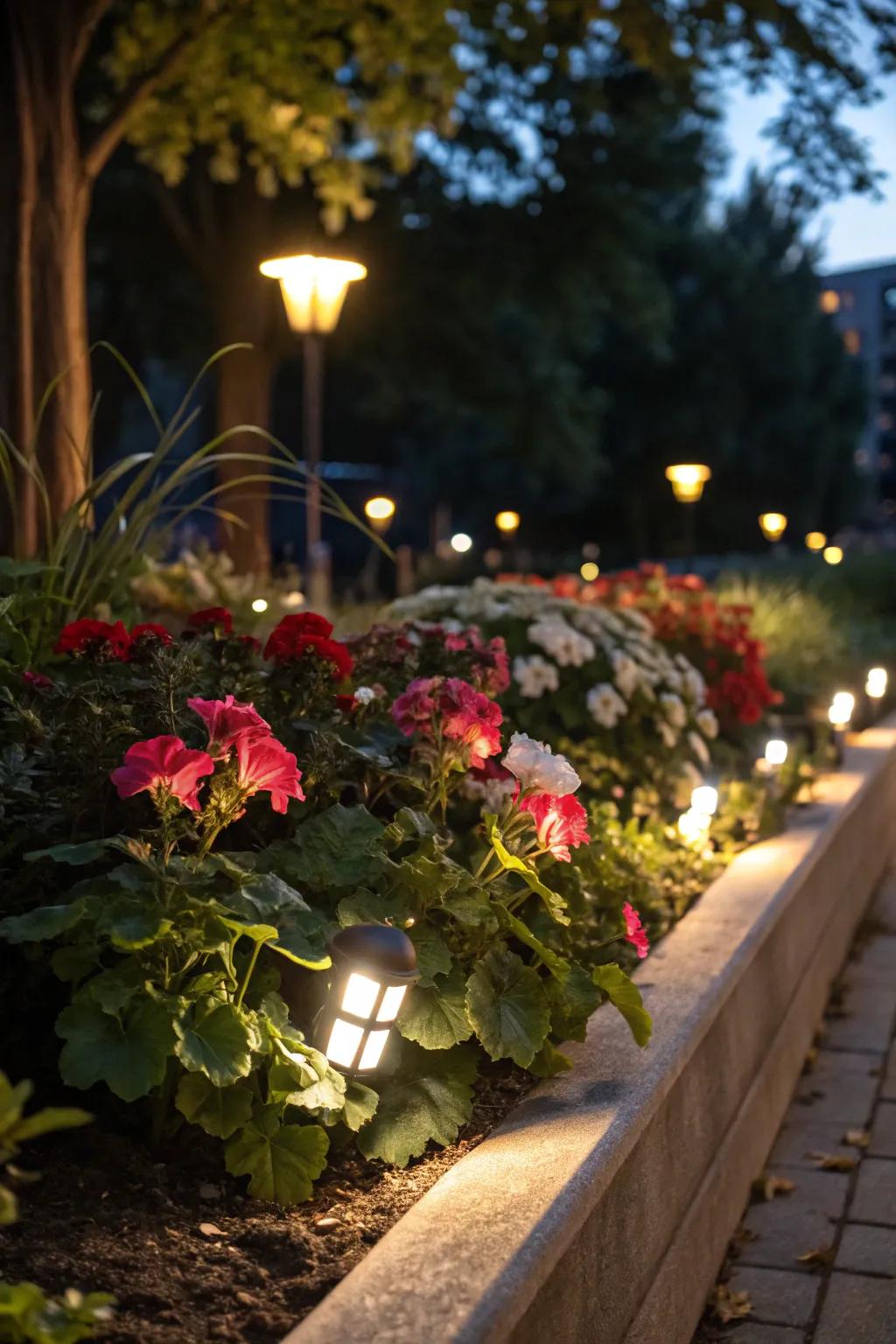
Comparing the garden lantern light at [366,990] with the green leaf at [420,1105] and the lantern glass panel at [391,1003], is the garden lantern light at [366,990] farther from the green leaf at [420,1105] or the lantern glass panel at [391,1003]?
the green leaf at [420,1105]

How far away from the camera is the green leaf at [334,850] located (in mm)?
2949

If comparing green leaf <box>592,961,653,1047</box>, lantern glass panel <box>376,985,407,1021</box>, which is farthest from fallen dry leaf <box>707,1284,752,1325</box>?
lantern glass panel <box>376,985,407,1021</box>

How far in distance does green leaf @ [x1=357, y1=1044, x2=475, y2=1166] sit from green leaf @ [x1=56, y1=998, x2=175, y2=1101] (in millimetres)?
484

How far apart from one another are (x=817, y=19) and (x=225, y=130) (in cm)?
415

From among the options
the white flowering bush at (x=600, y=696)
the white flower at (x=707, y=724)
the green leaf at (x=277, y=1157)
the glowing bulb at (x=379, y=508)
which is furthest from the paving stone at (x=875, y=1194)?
the glowing bulb at (x=379, y=508)

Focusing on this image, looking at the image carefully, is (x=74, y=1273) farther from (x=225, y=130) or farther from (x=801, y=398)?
Answer: (x=801, y=398)

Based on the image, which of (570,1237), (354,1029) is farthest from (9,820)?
(570,1237)

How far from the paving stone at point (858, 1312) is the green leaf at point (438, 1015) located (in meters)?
1.08

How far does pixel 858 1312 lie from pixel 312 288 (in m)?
5.87

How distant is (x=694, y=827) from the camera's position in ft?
17.0

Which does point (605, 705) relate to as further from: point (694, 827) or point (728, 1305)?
point (728, 1305)

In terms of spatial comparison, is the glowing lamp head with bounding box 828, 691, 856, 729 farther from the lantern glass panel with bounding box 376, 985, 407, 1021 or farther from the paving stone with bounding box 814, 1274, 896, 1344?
the lantern glass panel with bounding box 376, 985, 407, 1021

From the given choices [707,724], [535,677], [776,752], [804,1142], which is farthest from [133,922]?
[776,752]

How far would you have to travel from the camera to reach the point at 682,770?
19.9 feet
